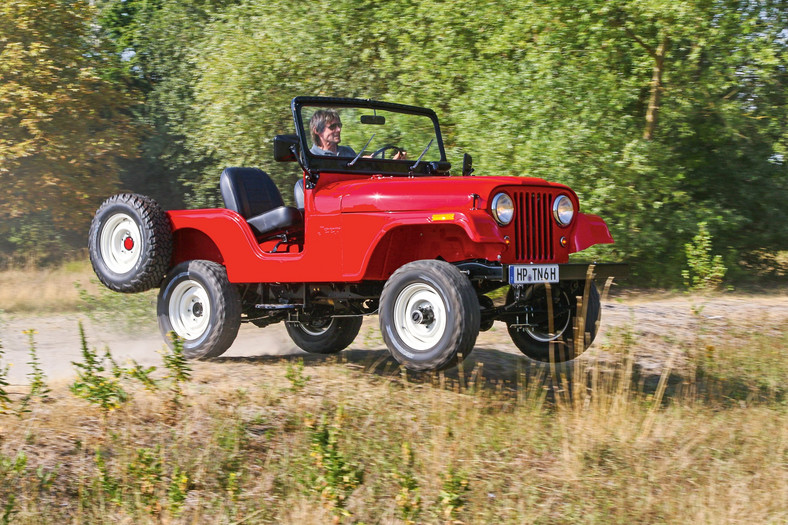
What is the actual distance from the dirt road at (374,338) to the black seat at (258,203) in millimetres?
1248

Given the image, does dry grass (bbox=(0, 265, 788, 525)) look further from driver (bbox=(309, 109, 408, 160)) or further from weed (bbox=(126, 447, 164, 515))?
driver (bbox=(309, 109, 408, 160))

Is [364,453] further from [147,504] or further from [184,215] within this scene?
[184,215]

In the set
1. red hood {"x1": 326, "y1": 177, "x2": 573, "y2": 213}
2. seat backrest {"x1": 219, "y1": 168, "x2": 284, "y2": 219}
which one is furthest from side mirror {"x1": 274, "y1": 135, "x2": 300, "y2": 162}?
seat backrest {"x1": 219, "y1": 168, "x2": 284, "y2": 219}

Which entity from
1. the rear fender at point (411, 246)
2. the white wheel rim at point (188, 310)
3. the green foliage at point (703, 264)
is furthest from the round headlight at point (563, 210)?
the green foliage at point (703, 264)

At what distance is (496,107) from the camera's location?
517 inches

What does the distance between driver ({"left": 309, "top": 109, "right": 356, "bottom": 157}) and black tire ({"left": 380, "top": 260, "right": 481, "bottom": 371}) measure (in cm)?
157

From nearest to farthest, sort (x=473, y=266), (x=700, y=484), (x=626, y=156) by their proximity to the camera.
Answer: (x=700, y=484) < (x=473, y=266) < (x=626, y=156)

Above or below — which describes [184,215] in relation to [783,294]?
above

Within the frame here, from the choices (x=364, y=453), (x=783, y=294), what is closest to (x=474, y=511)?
(x=364, y=453)

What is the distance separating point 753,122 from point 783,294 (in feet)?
9.06

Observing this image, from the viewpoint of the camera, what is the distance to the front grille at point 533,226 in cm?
650

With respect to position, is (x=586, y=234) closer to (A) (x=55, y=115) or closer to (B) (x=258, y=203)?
(B) (x=258, y=203)

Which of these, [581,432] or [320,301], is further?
[320,301]

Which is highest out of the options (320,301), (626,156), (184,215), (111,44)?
(111,44)
